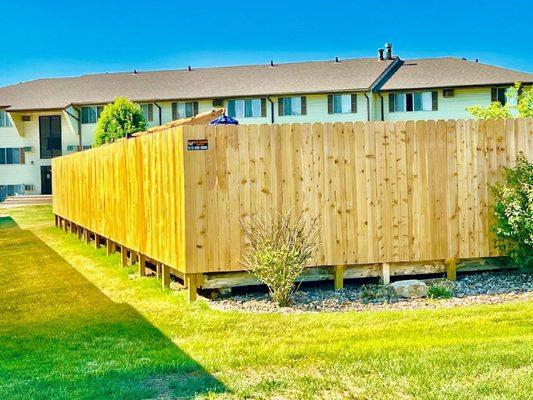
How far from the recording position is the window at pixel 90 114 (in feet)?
133

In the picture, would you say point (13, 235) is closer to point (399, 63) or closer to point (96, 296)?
point (96, 296)

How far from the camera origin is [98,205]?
559 inches

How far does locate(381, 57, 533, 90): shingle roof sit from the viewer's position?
3631 centimetres

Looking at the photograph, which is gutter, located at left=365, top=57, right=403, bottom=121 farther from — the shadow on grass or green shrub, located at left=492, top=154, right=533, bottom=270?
the shadow on grass

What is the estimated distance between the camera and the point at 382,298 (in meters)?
8.18

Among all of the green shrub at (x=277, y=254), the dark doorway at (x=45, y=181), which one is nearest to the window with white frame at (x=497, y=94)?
the dark doorway at (x=45, y=181)

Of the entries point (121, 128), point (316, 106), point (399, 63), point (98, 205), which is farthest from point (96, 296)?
point (399, 63)

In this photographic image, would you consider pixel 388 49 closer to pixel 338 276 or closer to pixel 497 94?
pixel 497 94

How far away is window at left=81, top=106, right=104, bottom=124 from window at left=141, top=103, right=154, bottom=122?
2.78m

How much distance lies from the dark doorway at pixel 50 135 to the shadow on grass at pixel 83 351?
3297 centimetres

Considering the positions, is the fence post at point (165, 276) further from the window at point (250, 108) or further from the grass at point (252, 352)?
the window at point (250, 108)

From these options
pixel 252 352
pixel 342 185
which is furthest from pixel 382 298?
pixel 252 352

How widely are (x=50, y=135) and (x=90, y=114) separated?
307cm

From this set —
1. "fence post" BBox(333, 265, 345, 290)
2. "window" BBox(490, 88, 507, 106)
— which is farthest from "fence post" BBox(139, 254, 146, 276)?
"window" BBox(490, 88, 507, 106)
